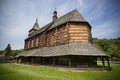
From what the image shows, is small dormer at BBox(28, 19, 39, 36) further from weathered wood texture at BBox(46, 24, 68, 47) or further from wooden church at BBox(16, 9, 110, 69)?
weathered wood texture at BBox(46, 24, 68, 47)

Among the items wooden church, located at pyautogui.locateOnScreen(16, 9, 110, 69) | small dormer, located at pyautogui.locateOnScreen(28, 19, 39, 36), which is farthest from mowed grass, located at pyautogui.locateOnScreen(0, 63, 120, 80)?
small dormer, located at pyautogui.locateOnScreen(28, 19, 39, 36)

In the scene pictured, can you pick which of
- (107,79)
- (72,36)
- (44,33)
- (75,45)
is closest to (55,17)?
(44,33)

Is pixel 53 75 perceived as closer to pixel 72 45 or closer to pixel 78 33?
pixel 72 45

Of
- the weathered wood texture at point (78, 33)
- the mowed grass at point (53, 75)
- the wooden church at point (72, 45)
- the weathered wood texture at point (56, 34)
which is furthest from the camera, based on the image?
the weathered wood texture at point (56, 34)

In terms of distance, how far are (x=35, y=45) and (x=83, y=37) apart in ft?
55.2

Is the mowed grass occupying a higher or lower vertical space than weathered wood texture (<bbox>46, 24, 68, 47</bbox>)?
lower

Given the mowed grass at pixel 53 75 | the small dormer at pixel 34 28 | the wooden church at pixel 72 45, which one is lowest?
the mowed grass at pixel 53 75

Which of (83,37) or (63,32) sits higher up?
(63,32)

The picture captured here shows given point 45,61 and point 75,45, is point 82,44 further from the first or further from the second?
point 45,61

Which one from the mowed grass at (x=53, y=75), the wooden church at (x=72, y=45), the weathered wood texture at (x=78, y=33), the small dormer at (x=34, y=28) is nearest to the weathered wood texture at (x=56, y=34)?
the wooden church at (x=72, y=45)

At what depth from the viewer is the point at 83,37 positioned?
19.2 meters

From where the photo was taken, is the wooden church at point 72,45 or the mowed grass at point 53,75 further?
the wooden church at point 72,45

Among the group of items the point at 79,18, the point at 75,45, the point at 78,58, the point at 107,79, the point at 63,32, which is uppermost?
the point at 79,18

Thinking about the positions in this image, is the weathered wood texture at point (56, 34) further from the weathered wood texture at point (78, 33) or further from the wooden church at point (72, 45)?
the weathered wood texture at point (78, 33)
